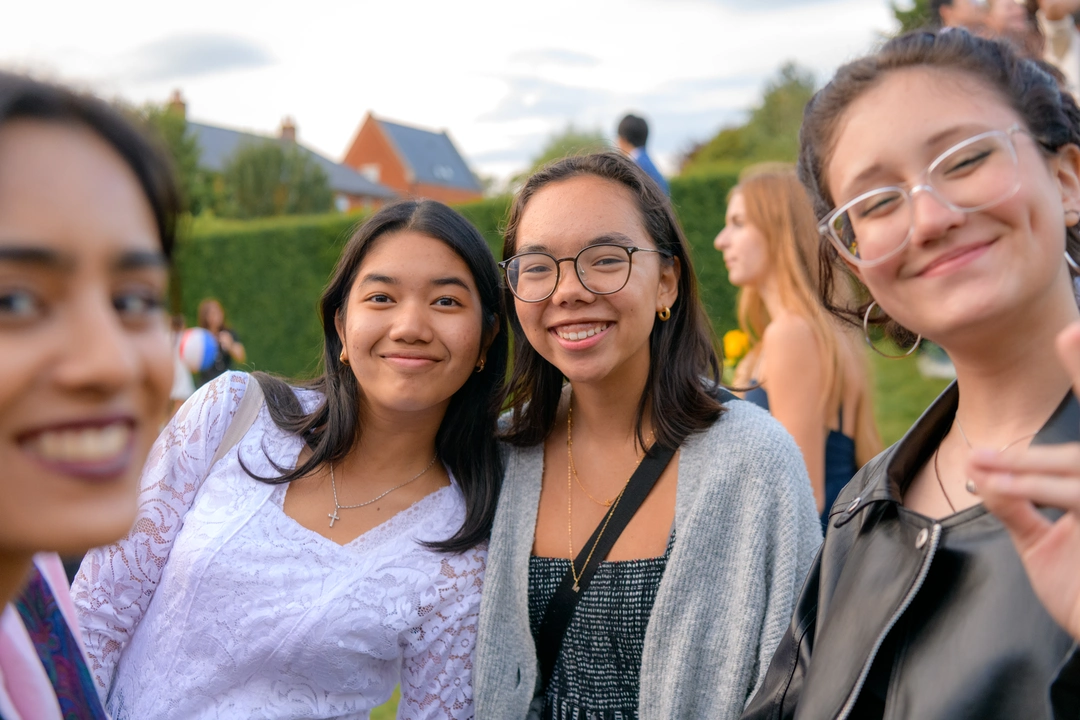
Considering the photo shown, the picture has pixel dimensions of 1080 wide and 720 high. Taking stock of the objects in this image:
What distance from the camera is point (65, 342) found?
3.10 feet

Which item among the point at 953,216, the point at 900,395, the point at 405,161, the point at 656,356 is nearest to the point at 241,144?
the point at 405,161

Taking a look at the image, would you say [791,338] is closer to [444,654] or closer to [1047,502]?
[444,654]

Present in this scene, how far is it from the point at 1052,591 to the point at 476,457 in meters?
2.04

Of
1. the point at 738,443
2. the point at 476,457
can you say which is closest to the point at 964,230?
the point at 738,443

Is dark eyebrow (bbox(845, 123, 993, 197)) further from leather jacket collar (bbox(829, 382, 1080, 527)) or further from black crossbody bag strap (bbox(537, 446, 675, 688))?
black crossbody bag strap (bbox(537, 446, 675, 688))

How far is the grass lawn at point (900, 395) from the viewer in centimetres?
797

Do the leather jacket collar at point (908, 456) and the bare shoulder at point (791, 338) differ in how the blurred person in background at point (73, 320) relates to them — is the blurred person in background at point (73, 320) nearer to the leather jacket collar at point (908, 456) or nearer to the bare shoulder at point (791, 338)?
the leather jacket collar at point (908, 456)

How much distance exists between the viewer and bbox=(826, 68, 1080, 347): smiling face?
1360 mm

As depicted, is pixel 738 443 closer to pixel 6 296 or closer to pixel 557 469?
pixel 557 469

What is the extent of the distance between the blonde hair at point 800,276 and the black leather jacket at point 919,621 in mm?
2118

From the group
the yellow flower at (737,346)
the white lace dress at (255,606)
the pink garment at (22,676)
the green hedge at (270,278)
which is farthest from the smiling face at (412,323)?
the green hedge at (270,278)

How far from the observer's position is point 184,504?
2.65 m

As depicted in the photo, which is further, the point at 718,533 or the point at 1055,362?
the point at 718,533

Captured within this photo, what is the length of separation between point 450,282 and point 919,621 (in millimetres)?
1749
